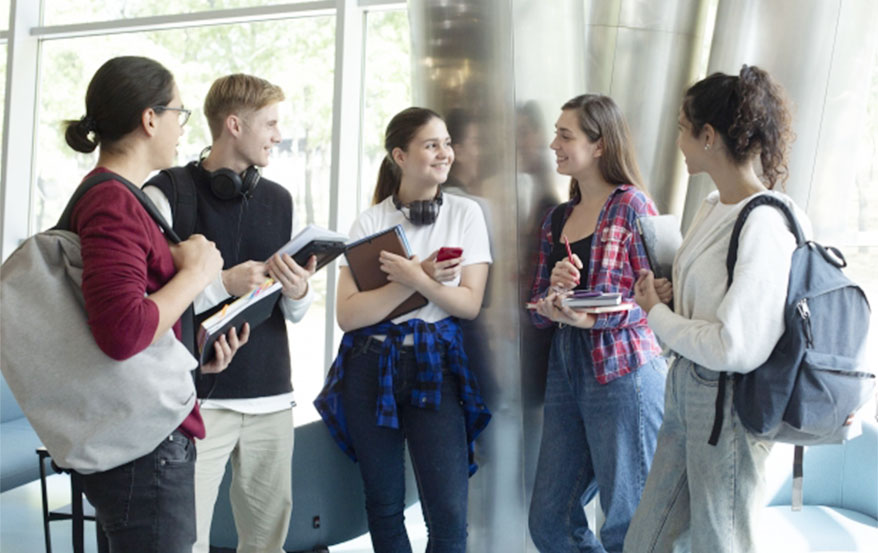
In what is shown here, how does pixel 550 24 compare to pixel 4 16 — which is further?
pixel 4 16

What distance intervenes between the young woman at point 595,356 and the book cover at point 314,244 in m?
0.63

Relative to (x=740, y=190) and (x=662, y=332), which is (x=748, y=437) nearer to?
(x=662, y=332)

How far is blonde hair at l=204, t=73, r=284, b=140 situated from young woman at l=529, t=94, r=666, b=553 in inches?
35.9

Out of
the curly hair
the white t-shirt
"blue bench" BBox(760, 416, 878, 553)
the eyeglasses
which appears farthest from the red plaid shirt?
the eyeglasses

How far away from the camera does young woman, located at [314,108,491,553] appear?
2.64m

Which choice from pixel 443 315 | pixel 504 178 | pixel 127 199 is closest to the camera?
pixel 127 199

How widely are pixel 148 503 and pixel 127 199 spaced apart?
0.58m

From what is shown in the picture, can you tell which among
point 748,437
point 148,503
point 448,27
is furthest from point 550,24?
point 148,503

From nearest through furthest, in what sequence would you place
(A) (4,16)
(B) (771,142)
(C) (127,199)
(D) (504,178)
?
(C) (127,199)
(B) (771,142)
(D) (504,178)
(A) (4,16)

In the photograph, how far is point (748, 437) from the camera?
187 cm

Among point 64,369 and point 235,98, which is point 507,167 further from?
point 64,369

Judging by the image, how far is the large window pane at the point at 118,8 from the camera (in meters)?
5.01

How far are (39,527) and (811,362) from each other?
3.69 metres

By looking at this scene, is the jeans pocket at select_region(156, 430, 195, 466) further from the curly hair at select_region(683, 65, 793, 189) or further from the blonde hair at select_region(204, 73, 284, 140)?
the curly hair at select_region(683, 65, 793, 189)
